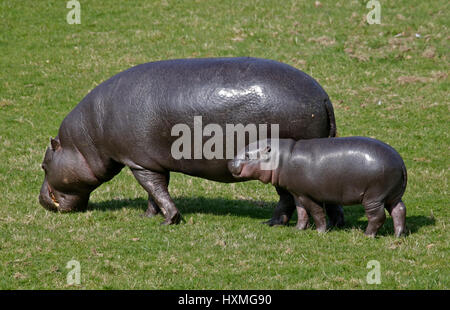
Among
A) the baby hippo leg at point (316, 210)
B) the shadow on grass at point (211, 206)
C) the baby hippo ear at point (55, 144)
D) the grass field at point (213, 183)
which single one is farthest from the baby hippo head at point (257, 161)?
the baby hippo ear at point (55, 144)

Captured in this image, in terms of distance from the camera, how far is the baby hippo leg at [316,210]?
9.62 meters

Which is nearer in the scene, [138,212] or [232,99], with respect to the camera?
[232,99]

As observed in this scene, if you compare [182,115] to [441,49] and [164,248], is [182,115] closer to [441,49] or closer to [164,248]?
[164,248]

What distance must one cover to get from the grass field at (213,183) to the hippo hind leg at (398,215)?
0.86 feet

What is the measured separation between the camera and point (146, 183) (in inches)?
413

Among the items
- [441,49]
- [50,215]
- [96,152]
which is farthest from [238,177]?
[441,49]

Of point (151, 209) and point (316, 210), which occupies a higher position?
point (316, 210)

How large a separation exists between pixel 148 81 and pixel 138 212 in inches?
94.2

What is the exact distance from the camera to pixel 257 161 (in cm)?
950

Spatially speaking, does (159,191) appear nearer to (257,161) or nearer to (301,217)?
(257,161)

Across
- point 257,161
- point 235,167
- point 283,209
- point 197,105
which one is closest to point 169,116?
point 197,105

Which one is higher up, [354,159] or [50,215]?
[354,159]
